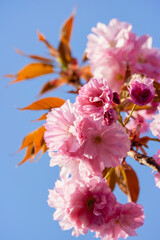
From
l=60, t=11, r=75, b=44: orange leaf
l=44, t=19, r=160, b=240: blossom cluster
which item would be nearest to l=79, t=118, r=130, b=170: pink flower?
l=44, t=19, r=160, b=240: blossom cluster

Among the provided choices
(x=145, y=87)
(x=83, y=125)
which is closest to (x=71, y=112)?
(x=83, y=125)

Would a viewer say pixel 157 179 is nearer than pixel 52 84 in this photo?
Yes

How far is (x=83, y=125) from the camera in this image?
102 cm

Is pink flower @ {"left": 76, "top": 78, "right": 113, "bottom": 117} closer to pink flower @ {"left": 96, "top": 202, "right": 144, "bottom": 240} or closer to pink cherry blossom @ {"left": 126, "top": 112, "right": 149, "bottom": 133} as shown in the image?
pink flower @ {"left": 96, "top": 202, "right": 144, "bottom": 240}

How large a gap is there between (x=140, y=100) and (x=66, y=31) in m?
1.86

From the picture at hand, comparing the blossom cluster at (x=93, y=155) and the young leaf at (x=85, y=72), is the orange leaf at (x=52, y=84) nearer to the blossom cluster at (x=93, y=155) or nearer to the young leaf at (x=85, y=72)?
the young leaf at (x=85, y=72)

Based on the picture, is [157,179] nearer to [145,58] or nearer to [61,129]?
[61,129]

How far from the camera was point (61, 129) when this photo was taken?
1.13m

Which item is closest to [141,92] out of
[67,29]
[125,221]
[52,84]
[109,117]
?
[109,117]

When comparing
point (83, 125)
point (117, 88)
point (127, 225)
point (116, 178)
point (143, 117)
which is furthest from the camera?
point (143, 117)

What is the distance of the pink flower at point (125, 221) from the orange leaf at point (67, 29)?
193 centimetres

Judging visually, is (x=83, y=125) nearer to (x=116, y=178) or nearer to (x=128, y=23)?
(x=116, y=178)

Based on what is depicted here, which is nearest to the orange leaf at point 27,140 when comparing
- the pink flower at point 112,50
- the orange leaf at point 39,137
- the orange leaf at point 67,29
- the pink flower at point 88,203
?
the orange leaf at point 39,137

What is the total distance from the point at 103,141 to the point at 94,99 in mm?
167
